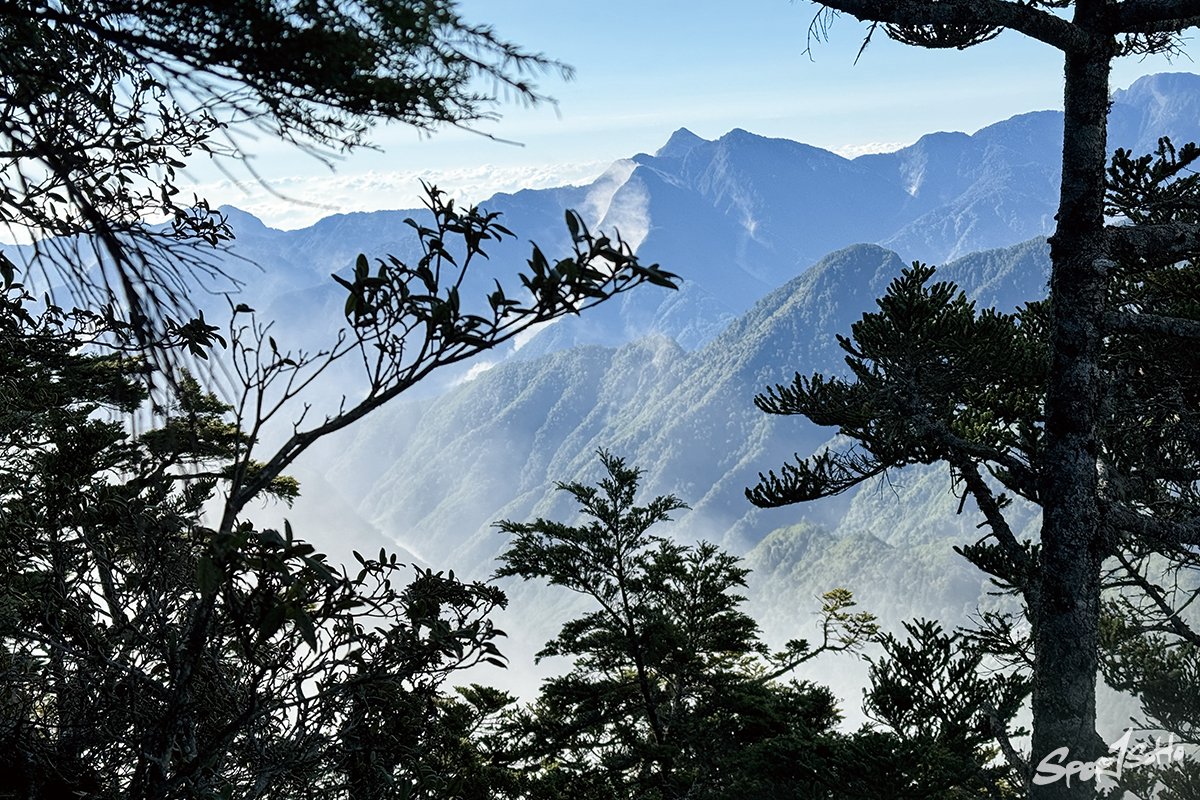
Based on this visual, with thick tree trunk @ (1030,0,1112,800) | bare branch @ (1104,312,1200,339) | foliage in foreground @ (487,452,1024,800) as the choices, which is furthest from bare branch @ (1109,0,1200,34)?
foliage in foreground @ (487,452,1024,800)

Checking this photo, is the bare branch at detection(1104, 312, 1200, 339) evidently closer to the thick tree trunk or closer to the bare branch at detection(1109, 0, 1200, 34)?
the thick tree trunk

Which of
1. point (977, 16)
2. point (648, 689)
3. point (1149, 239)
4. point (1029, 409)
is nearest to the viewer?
point (977, 16)

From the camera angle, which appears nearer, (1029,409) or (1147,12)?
(1147,12)

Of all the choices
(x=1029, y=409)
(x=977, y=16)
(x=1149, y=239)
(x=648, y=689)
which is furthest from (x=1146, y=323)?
(x=648, y=689)

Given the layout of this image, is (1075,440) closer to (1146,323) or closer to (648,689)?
(1146,323)

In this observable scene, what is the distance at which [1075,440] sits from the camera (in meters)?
5.25

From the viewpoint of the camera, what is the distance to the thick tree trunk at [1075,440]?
519 centimetres

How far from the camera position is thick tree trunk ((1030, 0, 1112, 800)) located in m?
5.19

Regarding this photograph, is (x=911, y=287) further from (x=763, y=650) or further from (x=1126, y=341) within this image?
(x=763, y=650)

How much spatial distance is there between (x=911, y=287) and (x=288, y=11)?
19.5 ft

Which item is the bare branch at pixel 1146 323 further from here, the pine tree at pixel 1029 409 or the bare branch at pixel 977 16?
the bare branch at pixel 977 16

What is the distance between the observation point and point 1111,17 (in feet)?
16.7

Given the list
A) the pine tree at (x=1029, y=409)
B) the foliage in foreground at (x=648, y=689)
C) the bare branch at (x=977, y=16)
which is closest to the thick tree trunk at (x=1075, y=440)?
the pine tree at (x=1029, y=409)

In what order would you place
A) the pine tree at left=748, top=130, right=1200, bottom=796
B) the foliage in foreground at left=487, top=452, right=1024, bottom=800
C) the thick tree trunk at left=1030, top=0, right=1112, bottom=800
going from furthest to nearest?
the foliage in foreground at left=487, top=452, right=1024, bottom=800 < the pine tree at left=748, top=130, right=1200, bottom=796 < the thick tree trunk at left=1030, top=0, right=1112, bottom=800
